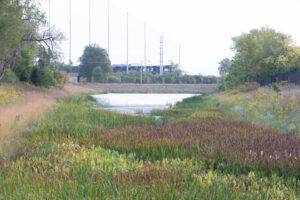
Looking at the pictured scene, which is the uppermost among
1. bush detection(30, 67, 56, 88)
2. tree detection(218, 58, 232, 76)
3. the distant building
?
tree detection(218, 58, 232, 76)

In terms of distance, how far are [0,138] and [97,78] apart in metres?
72.2

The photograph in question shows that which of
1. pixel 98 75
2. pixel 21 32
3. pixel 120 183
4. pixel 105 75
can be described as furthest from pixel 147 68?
pixel 120 183

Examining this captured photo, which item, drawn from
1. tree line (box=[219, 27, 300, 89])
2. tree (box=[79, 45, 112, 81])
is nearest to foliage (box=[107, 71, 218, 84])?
tree (box=[79, 45, 112, 81])

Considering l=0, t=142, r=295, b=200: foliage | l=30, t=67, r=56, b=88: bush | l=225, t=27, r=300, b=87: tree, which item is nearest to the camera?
l=0, t=142, r=295, b=200: foliage

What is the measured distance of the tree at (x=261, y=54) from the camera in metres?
34.3

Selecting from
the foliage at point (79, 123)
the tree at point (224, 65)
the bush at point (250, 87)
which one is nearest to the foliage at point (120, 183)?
the foliage at point (79, 123)

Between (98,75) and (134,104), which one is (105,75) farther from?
(134,104)

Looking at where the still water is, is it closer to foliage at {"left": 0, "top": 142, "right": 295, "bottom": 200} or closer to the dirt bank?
foliage at {"left": 0, "top": 142, "right": 295, "bottom": 200}

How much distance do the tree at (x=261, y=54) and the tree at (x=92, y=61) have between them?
45.1 meters

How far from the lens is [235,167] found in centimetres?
544

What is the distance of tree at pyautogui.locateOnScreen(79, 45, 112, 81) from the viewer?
82.6 meters

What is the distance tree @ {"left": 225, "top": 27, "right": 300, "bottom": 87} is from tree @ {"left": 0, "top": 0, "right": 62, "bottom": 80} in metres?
21.8

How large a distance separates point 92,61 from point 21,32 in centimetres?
6205

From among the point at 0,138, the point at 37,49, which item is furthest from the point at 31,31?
the point at 0,138
